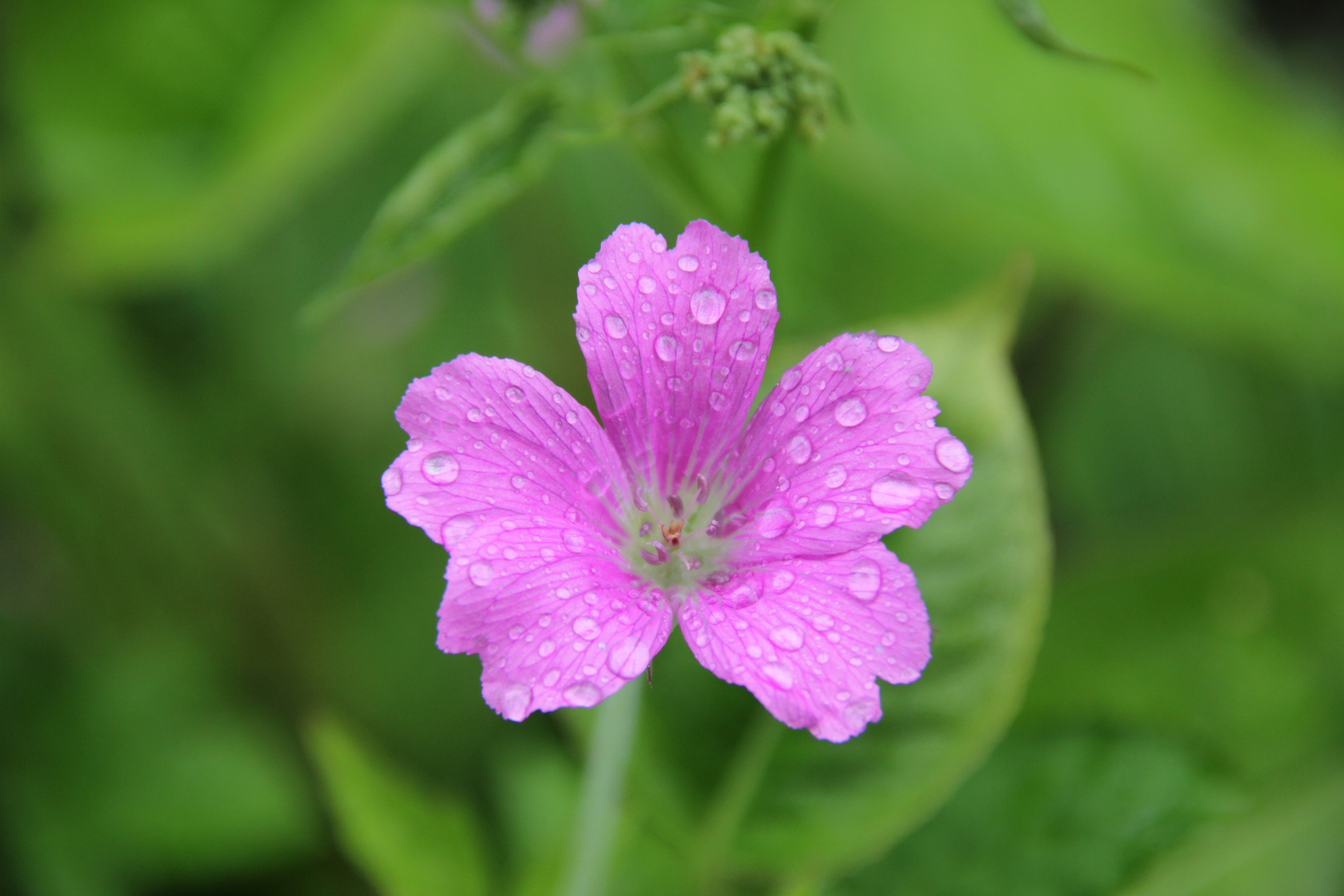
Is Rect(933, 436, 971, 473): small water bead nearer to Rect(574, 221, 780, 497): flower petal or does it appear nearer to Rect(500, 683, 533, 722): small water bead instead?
Rect(574, 221, 780, 497): flower petal

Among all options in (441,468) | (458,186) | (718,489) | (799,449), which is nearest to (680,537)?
(718,489)

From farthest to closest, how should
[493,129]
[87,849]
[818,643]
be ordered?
[87,849]
[493,129]
[818,643]

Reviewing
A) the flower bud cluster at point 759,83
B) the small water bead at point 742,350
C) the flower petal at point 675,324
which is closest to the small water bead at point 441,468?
the flower petal at point 675,324

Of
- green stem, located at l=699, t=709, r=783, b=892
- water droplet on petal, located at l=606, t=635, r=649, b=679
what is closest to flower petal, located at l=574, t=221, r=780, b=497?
water droplet on petal, located at l=606, t=635, r=649, b=679

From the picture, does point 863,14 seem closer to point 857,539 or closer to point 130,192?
point 130,192

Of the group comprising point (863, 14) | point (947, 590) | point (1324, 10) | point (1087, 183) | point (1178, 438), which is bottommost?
point (1178, 438)

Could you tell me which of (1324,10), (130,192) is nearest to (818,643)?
(130,192)

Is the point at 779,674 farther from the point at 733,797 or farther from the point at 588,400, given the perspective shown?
the point at 588,400
